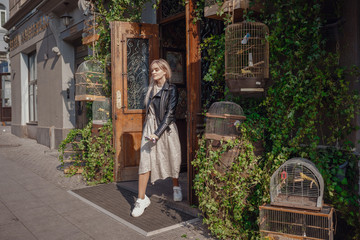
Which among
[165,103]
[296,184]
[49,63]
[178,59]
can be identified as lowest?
[296,184]

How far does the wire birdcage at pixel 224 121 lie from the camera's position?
3.74 m

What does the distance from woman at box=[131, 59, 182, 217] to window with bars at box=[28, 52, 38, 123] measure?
11.4 metres

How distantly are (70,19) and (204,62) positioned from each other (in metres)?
6.94

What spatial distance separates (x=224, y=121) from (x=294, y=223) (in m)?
1.32

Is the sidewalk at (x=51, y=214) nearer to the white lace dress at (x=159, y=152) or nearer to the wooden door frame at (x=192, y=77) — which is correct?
the white lace dress at (x=159, y=152)

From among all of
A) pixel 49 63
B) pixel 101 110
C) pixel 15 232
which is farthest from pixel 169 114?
pixel 49 63

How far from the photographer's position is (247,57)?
4.02m

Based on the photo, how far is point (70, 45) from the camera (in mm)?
11234

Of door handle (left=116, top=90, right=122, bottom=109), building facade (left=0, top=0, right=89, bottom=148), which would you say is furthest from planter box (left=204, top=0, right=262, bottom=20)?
building facade (left=0, top=0, right=89, bottom=148)

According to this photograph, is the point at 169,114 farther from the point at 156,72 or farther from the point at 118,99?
the point at 118,99

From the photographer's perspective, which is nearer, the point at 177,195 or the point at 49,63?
the point at 177,195

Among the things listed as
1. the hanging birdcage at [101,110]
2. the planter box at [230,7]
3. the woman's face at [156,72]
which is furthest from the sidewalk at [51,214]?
the planter box at [230,7]

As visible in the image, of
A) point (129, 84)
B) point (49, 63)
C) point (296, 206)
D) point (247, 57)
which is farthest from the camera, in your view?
point (49, 63)

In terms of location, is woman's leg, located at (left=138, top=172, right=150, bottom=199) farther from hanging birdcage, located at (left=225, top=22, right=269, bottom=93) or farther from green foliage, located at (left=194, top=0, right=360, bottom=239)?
hanging birdcage, located at (left=225, top=22, right=269, bottom=93)
